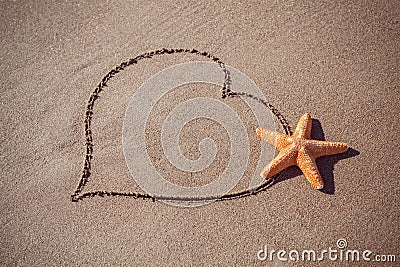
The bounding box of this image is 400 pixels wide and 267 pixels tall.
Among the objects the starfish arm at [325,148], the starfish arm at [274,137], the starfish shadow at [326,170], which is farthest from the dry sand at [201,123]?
the starfish arm at [274,137]

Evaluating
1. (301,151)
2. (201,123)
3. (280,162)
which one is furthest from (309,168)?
(201,123)

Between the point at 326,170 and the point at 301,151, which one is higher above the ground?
the point at 301,151

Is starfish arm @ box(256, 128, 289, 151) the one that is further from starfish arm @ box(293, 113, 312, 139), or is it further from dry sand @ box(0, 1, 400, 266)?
dry sand @ box(0, 1, 400, 266)

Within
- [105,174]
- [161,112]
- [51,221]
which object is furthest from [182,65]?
[51,221]

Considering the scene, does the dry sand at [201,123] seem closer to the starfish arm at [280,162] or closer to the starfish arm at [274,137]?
the starfish arm at [280,162]

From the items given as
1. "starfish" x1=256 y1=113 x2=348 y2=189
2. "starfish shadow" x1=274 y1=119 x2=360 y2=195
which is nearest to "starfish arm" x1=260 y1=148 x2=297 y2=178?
"starfish" x1=256 y1=113 x2=348 y2=189

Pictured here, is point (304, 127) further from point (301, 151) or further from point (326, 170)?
point (326, 170)

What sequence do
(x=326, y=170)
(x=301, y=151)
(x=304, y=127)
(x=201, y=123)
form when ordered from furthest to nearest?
(x=201, y=123)
(x=326, y=170)
(x=304, y=127)
(x=301, y=151)
